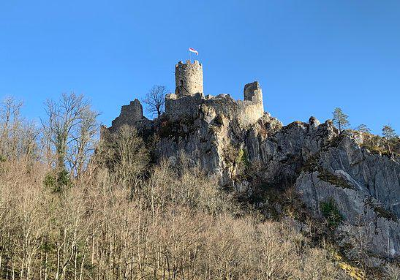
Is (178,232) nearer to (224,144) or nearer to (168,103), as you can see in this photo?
(224,144)

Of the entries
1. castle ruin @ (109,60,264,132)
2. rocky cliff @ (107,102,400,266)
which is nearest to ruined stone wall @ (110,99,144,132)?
castle ruin @ (109,60,264,132)

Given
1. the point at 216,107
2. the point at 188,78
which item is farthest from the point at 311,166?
the point at 188,78

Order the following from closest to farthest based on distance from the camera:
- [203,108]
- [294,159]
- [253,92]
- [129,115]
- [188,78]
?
[294,159]
[203,108]
[129,115]
[253,92]
[188,78]

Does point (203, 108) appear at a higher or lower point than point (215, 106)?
lower

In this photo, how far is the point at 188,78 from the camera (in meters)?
70.8

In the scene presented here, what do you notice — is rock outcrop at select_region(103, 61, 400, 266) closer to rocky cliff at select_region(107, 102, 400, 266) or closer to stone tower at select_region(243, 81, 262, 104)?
rocky cliff at select_region(107, 102, 400, 266)

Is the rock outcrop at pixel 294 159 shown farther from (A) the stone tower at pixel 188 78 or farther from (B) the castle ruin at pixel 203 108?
(A) the stone tower at pixel 188 78

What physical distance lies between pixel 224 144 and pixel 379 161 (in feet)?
66.4

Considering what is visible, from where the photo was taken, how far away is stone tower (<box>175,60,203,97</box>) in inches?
2768

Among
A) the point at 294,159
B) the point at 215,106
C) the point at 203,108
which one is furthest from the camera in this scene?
the point at 215,106

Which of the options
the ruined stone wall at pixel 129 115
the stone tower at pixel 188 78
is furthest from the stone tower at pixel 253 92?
the ruined stone wall at pixel 129 115

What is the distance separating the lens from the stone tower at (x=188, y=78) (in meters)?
70.3

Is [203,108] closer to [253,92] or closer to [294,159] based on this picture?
[253,92]

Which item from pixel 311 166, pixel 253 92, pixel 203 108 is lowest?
pixel 311 166
